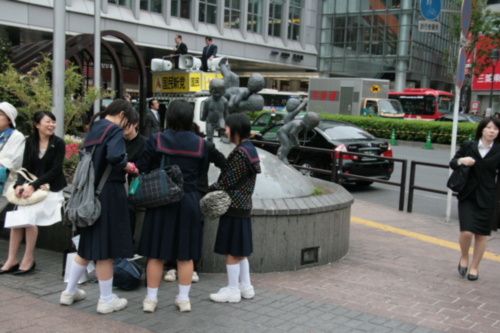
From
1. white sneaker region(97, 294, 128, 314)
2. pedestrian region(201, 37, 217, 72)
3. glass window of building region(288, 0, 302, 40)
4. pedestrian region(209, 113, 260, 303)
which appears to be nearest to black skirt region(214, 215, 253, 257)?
pedestrian region(209, 113, 260, 303)

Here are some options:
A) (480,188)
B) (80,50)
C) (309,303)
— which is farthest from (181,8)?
(309,303)

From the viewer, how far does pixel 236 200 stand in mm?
4633

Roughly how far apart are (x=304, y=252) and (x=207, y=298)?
153 centimetres

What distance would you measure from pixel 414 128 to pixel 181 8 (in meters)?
18.5

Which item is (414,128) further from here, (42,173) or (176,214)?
(176,214)

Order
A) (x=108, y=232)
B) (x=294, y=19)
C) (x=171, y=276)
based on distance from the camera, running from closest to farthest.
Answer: (x=108, y=232), (x=171, y=276), (x=294, y=19)

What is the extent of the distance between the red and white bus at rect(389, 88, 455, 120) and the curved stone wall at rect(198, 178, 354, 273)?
34.4m

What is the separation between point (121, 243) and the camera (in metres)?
4.29

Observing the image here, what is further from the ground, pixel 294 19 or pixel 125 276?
pixel 294 19

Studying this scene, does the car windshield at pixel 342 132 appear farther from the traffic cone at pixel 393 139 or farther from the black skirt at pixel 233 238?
the traffic cone at pixel 393 139

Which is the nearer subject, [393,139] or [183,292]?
[183,292]

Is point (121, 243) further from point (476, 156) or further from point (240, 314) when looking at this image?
point (476, 156)

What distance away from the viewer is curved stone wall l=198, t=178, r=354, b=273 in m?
5.61

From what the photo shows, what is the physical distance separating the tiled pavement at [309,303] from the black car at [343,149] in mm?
5065
